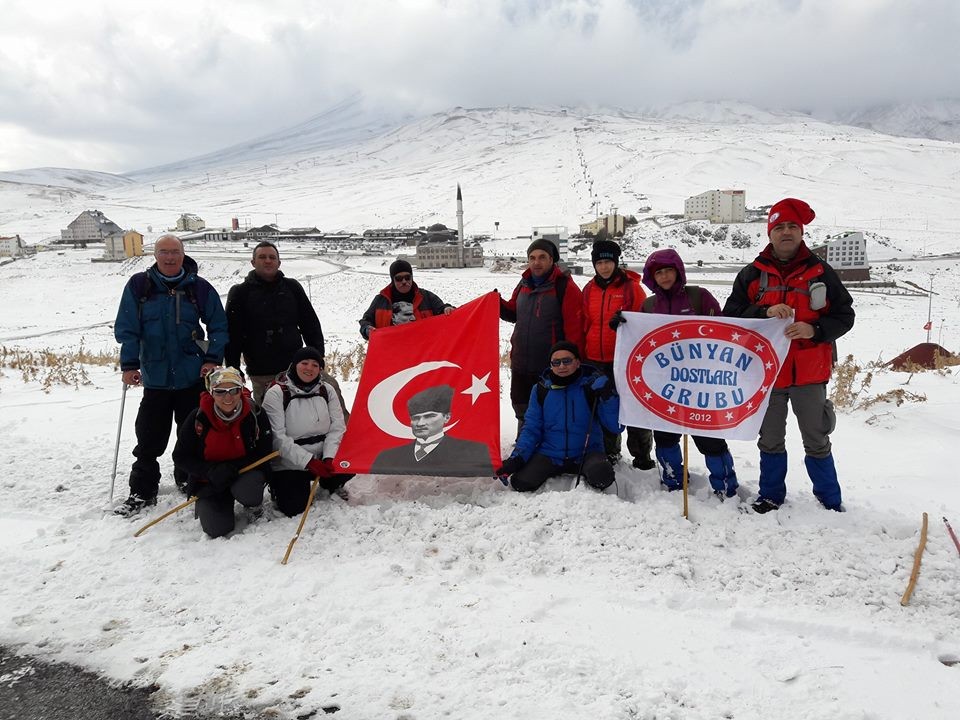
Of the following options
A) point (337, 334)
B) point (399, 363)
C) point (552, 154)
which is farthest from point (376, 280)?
point (552, 154)

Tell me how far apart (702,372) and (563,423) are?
47.0 inches

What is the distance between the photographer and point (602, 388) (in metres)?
5.27

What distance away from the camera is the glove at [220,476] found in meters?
4.88

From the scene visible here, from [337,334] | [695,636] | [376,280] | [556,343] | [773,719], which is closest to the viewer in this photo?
[773,719]

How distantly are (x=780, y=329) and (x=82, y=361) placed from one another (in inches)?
515

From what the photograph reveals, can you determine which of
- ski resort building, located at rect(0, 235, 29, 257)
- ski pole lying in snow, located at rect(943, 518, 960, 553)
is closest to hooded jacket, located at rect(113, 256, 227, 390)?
ski pole lying in snow, located at rect(943, 518, 960, 553)

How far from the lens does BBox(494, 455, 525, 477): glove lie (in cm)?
527

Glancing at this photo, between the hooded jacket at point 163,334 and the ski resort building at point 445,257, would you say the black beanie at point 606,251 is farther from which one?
the ski resort building at point 445,257

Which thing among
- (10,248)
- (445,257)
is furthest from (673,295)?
(10,248)

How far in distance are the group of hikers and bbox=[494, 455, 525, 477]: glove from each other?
1 centimetres

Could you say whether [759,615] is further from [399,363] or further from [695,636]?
[399,363]

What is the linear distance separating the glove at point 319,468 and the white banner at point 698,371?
8.15 ft

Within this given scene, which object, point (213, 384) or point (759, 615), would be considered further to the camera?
point (213, 384)

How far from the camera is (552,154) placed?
162 metres
